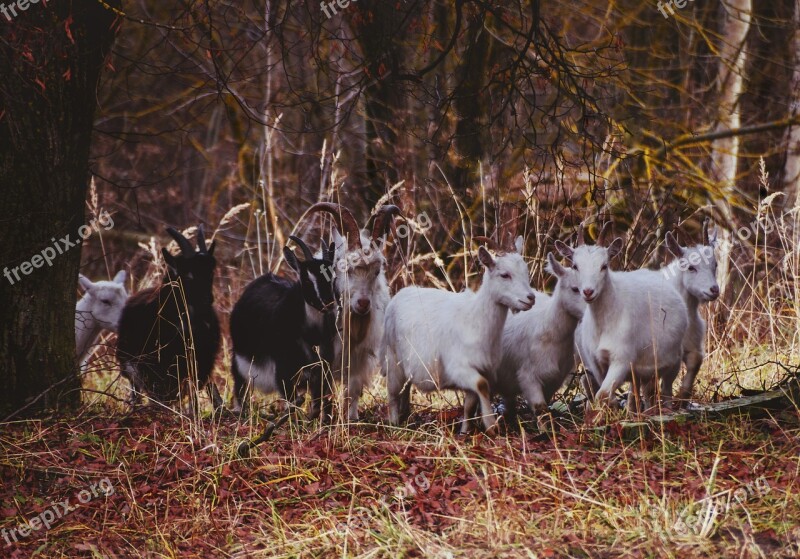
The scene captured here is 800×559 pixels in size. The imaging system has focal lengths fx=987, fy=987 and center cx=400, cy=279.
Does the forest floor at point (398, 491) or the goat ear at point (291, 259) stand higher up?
the goat ear at point (291, 259)

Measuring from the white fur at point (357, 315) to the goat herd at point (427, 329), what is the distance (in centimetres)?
1

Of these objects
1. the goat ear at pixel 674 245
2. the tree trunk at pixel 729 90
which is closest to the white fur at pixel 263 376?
the goat ear at pixel 674 245

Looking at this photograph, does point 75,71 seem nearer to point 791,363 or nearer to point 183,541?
point 183,541

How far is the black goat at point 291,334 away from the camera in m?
6.84

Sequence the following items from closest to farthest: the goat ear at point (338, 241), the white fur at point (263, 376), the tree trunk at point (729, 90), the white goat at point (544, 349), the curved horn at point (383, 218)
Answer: the white goat at point (544, 349) → the goat ear at point (338, 241) → the curved horn at point (383, 218) → the white fur at point (263, 376) → the tree trunk at point (729, 90)

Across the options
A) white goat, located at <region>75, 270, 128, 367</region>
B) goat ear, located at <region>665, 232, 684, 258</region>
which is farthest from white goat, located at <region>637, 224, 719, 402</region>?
white goat, located at <region>75, 270, 128, 367</region>

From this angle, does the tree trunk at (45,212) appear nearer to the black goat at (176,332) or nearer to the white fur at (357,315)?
the black goat at (176,332)

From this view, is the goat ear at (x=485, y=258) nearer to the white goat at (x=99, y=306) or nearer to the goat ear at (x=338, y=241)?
the goat ear at (x=338, y=241)

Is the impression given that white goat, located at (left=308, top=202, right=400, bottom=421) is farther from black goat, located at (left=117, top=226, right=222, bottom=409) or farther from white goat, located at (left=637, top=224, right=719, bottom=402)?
white goat, located at (left=637, top=224, right=719, bottom=402)

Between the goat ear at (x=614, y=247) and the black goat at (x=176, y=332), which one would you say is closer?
the goat ear at (x=614, y=247)

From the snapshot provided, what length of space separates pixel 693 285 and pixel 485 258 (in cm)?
163

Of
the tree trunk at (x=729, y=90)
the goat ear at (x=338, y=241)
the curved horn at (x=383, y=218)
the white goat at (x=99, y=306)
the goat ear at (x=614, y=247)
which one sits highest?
the tree trunk at (x=729, y=90)

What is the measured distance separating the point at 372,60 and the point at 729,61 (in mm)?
6688

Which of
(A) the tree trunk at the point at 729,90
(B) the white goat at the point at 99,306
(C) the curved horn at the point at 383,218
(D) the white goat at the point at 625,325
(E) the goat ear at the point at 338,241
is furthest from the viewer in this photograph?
(A) the tree trunk at the point at 729,90
